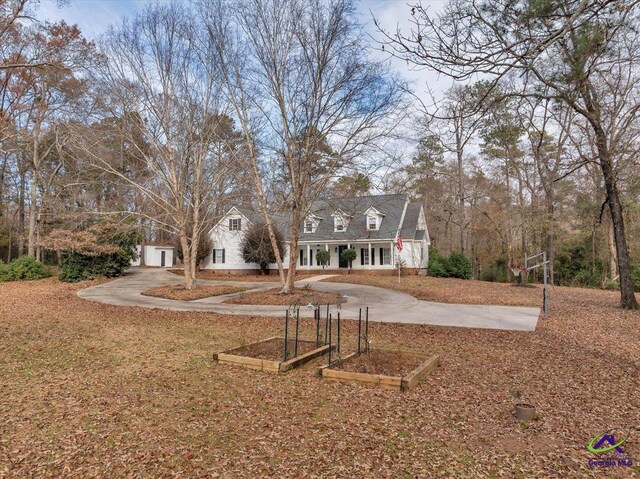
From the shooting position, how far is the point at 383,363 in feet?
20.0

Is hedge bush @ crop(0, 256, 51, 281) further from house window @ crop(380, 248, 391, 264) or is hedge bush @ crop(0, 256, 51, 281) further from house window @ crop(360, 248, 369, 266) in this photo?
house window @ crop(380, 248, 391, 264)

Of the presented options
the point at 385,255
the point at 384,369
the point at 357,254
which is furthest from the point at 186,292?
the point at 385,255

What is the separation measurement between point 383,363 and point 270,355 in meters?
1.81

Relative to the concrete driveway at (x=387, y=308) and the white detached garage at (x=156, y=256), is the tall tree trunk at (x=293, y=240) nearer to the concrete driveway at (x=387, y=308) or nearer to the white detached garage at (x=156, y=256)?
the concrete driveway at (x=387, y=308)

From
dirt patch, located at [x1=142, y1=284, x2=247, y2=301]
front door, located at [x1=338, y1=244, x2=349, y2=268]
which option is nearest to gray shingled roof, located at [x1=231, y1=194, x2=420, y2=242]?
front door, located at [x1=338, y1=244, x2=349, y2=268]

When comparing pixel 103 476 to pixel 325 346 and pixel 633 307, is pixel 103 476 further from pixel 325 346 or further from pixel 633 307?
pixel 633 307

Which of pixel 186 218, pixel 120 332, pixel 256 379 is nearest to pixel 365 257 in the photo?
pixel 186 218

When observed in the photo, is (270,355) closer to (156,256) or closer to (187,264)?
(187,264)

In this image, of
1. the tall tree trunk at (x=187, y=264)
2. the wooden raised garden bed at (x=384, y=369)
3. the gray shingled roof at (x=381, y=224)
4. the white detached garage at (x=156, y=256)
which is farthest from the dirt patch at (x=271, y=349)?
the white detached garage at (x=156, y=256)

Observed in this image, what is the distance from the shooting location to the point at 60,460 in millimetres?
3342

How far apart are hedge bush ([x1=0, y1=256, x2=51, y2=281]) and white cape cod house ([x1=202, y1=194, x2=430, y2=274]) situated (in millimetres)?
10089

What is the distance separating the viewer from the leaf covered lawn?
131 inches

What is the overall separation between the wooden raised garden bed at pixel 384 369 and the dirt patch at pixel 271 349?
0.96 metres

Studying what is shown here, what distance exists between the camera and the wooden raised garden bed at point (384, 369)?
5215 mm
